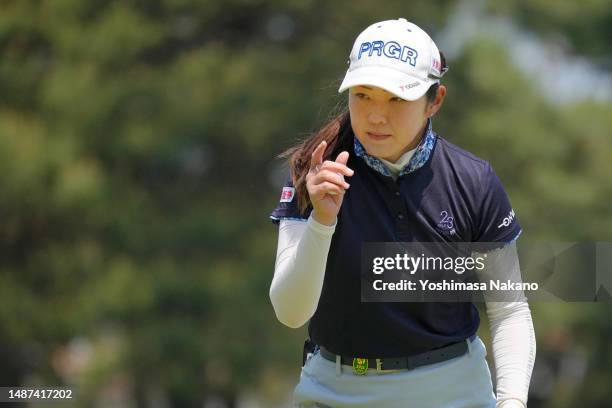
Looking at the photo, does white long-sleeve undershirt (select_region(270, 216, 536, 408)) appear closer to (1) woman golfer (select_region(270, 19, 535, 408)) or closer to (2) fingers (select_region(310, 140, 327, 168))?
(1) woman golfer (select_region(270, 19, 535, 408))

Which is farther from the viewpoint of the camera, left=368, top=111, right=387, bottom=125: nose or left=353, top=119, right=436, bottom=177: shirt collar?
left=353, top=119, right=436, bottom=177: shirt collar

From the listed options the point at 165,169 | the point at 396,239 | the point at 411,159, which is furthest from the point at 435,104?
the point at 165,169

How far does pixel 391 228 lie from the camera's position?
290cm

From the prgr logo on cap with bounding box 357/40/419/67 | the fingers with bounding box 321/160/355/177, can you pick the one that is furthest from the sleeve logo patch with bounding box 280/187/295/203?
the prgr logo on cap with bounding box 357/40/419/67

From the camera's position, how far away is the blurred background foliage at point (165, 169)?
12.2m

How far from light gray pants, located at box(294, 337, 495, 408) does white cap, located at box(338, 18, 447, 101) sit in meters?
0.68

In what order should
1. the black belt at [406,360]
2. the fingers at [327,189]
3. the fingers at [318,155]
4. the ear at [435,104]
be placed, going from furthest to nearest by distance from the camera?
the ear at [435,104] < the black belt at [406,360] < the fingers at [318,155] < the fingers at [327,189]

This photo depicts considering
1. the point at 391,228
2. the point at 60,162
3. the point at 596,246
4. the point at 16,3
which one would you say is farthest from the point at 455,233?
the point at 16,3

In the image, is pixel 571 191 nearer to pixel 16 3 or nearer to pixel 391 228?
pixel 16 3

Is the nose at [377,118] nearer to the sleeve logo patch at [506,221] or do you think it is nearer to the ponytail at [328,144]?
the ponytail at [328,144]

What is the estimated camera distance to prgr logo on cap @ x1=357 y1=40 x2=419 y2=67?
285 cm

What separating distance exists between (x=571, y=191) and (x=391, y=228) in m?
12.3

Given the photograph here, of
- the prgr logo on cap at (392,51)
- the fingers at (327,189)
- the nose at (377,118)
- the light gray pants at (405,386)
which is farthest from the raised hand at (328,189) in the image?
the light gray pants at (405,386)

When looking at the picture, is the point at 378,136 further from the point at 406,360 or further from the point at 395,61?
the point at 406,360
